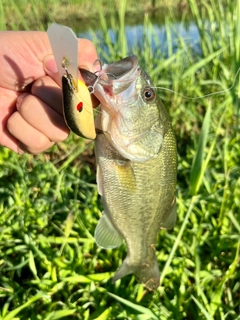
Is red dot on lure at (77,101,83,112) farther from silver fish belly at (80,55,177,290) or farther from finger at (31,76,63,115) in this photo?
finger at (31,76,63,115)

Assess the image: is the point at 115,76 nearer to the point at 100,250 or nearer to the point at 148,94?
the point at 148,94

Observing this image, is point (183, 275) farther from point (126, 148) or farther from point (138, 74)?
point (138, 74)

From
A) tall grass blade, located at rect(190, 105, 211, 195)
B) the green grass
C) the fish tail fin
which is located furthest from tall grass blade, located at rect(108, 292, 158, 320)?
tall grass blade, located at rect(190, 105, 211, 195)

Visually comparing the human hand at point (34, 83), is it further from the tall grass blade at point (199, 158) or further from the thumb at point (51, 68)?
the tall grass blade at point (199, 158)

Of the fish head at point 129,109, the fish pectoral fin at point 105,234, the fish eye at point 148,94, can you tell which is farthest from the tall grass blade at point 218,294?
the fish eye at point 148,94

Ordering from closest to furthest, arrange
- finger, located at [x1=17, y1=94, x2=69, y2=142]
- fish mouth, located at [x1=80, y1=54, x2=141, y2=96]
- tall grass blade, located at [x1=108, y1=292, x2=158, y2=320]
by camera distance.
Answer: fish mouth, located at [x1=80, y1=54, x2=141, y2=96] < finger, located at [x1=17, y1=94, x2=69, y2=142] < tall grass blade, located at [x1=108, y1=292, x2=158, y2=320]

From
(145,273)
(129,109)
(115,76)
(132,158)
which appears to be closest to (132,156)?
(132,158)

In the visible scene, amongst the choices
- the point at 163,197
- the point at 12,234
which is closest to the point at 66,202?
the point at 12,234

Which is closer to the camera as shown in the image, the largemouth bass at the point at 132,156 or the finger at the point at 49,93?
the largemouth bass at the point at 132,156
